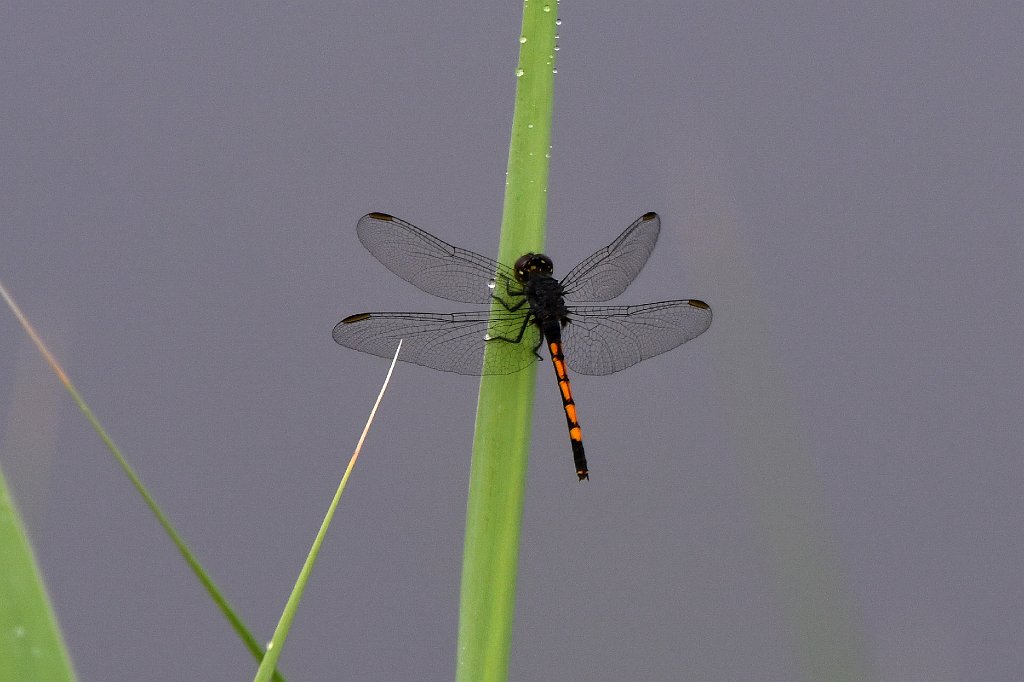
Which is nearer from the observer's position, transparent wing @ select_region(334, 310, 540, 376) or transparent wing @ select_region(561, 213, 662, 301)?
transparent wing @ select_region(334, 310, 540, 376)

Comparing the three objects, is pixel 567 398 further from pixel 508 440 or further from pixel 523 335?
pixel 508 440

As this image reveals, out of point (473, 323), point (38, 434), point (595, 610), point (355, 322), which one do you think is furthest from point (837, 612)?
point (38, 434)

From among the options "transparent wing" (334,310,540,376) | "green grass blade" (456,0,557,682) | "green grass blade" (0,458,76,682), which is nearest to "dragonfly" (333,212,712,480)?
"transparent wing" (334,310,540,376)

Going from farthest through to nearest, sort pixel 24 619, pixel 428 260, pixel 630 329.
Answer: pixel 630 329, pixel 428 260, pixel 24 619

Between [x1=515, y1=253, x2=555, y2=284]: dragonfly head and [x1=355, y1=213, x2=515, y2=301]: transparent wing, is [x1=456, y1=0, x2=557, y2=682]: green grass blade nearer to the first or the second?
[x1=515, y1=253, x2=555, y2=284]: dragonfly head

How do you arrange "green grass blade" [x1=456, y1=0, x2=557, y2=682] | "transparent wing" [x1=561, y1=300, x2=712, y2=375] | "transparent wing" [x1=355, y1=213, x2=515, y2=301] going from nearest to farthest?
"green grass blade" [x1=456, y1=0, x2=557, y2=682]
"transparent wing" [x1=355, y1=213, x2=515, y2=301]
"transparent wing" [x1=561, y1=300, x2=712, y2=375]

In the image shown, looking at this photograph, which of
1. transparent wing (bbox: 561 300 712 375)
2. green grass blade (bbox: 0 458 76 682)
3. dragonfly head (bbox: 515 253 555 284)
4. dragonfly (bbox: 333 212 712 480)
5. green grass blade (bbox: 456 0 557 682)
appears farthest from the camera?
transparent wing (bbox: 561 300 712 375)

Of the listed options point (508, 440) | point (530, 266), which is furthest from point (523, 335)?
point (508, 440)
